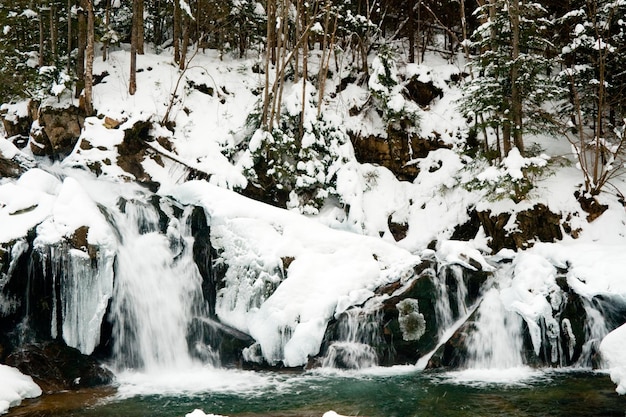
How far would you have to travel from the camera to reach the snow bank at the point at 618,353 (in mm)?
5371

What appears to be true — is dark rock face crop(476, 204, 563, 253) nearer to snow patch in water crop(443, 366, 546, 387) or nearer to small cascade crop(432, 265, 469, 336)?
small cascade crop(432, 265, 469, 336)

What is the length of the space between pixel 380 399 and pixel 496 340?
2.72 meters

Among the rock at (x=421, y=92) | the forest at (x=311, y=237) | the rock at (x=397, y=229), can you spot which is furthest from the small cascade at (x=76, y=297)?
the rock at (x=421, y=92)

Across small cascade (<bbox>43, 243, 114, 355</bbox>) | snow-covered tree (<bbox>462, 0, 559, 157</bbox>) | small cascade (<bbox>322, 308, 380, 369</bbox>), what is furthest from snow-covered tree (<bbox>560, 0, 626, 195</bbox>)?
small cascade (<bbox>43, 243, 114, 355</bbox>)

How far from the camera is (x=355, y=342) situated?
8.14 m

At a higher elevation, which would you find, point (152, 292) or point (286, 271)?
point (286, 271)

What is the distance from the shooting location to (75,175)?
12211 mm

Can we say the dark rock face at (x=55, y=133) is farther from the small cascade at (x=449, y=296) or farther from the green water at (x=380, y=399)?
the small cascade at (x=449, y=296)

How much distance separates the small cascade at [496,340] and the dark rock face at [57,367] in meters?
5.94

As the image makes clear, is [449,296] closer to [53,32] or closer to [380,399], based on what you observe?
[380,399]

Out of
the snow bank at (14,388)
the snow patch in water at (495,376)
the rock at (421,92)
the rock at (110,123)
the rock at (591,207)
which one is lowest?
the snow patch in water at (495,376)

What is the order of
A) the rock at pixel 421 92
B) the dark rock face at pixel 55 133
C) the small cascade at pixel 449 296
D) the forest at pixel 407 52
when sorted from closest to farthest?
the small cascade at pixel 449 296 → the forest at pixel 407 52 → the dark rock face at pixel 55 133 → the rock at pixel 421 92

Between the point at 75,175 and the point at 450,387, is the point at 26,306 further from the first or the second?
the point at 450,387

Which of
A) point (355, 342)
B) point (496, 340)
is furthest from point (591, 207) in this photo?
point (355, 342)
